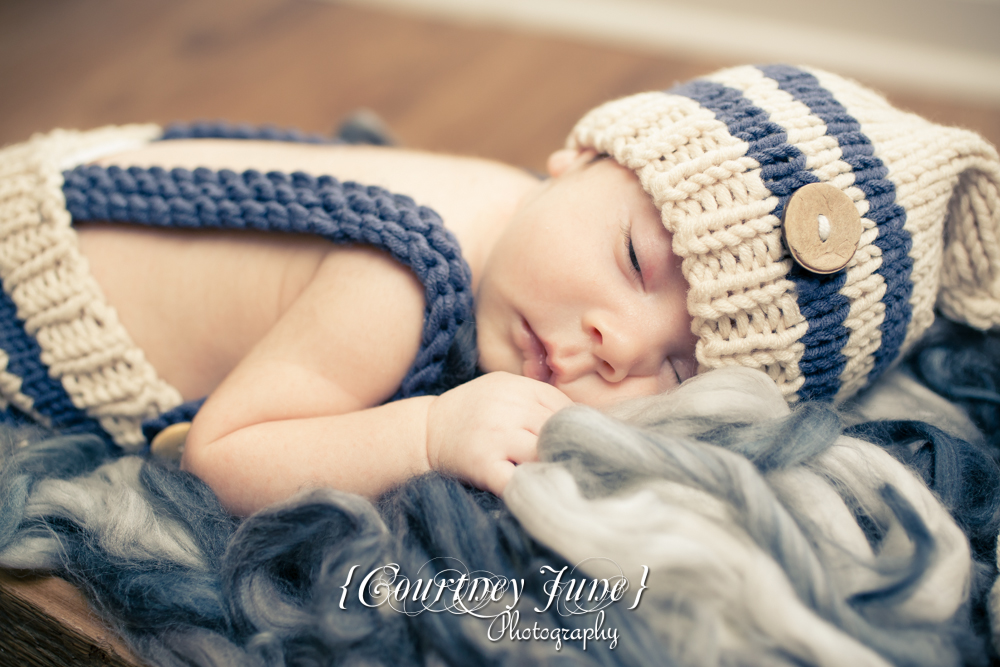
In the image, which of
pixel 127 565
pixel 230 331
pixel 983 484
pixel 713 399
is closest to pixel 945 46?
pixel 983 484

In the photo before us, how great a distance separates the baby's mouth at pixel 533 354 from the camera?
0.89 m

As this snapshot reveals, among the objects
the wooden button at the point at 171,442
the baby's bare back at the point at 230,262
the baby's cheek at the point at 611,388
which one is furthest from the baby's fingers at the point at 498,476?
the wooden button at the point at 171,442

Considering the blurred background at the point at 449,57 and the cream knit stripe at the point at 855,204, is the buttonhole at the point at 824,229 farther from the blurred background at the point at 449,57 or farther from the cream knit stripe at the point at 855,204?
the blurred background at the point at 449,57

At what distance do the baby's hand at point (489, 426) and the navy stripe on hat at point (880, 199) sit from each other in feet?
1.28

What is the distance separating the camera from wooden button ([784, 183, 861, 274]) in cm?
75

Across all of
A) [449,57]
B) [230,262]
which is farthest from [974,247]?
[449,57]

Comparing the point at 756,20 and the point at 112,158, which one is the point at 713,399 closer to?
the point at 112,158

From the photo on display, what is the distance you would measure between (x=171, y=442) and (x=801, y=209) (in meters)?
0.81

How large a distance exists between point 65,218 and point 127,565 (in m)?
0.49

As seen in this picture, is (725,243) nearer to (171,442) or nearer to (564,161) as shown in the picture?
(564,161)

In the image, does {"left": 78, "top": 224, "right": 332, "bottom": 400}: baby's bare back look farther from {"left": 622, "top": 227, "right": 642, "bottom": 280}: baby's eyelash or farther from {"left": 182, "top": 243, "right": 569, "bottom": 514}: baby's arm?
{"left": 622, "top": 227, "right": 642, "bottom": 280}: baby's eyelash

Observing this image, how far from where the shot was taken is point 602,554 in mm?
602

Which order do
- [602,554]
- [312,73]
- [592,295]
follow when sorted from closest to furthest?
1. [602,554]
2. [592,295]
3. [312,73]

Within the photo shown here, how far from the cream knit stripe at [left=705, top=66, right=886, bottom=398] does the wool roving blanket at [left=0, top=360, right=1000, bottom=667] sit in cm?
12
